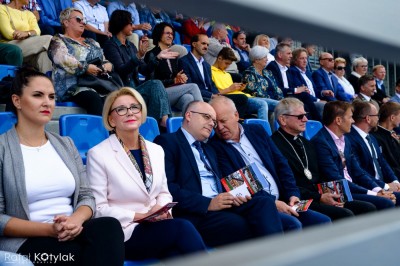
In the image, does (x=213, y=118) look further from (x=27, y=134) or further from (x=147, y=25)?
(x=147, y=25)

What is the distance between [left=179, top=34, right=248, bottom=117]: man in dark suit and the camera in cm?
686

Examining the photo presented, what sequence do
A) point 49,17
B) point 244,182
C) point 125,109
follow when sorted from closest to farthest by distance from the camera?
point 125,109
point 244,182
point 49,17

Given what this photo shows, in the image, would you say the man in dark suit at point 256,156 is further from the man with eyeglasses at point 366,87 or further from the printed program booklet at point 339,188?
the man with eyeglasses at point 366,87

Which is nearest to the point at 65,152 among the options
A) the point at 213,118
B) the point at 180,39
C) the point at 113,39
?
Answer: the point at 213,118

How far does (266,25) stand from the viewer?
295mm

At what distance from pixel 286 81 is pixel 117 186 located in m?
5.53

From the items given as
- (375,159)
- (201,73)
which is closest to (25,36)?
(201,73)

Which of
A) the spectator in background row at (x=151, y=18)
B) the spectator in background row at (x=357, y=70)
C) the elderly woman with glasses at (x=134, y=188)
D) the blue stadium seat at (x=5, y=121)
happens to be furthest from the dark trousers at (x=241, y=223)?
the spectator in background row at (x=357, y=70)

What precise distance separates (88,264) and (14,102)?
0.97 metres

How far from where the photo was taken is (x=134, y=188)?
3240mm

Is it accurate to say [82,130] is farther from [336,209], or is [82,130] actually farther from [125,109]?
[336,209]

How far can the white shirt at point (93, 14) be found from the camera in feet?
25.0

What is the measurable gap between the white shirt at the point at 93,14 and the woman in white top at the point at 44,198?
15.3 ft

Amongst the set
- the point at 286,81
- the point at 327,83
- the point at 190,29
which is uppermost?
the point at 190,29
